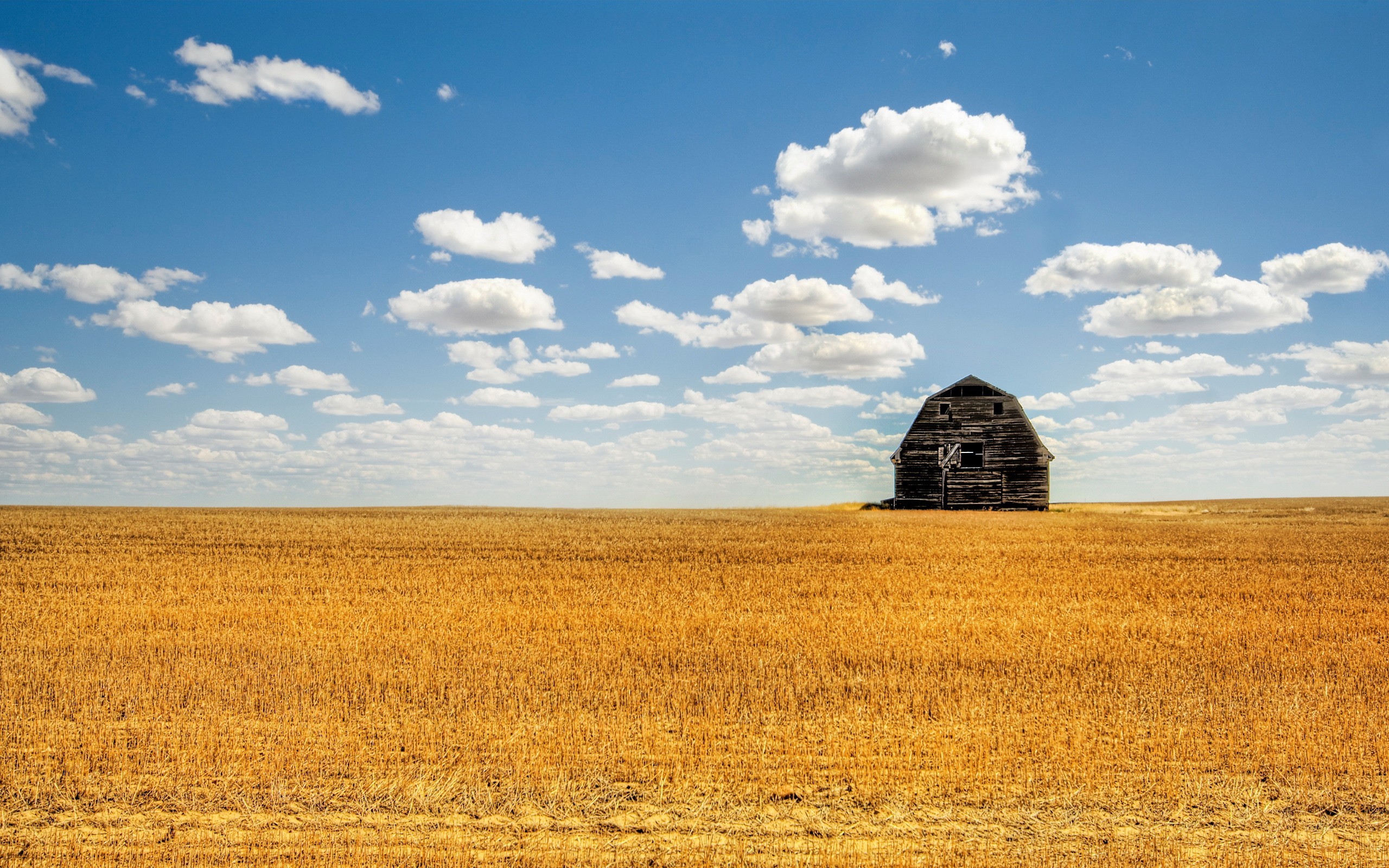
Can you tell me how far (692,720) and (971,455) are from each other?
41.8m

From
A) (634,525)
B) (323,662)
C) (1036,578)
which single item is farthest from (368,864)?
(634,525)

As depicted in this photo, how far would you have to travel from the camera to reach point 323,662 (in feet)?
39.5

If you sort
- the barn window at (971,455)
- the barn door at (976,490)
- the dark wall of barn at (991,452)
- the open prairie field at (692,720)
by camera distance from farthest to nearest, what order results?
the barn window at (971,455), the barn door at (976,490), the dark wall of barn at (991,452), the open prairie field at (692,720)

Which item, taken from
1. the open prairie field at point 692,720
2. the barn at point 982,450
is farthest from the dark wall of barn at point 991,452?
the open prairie field at point 692,720

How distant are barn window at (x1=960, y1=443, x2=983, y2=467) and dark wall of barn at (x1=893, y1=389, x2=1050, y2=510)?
207 millimetres

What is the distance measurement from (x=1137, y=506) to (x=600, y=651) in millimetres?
57604

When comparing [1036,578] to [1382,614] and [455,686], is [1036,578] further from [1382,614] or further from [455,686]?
[455,686]

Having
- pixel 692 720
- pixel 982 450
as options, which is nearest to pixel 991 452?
pixel 982 450

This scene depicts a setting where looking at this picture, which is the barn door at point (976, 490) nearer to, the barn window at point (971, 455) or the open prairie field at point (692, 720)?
the barn window at point (971, 455)

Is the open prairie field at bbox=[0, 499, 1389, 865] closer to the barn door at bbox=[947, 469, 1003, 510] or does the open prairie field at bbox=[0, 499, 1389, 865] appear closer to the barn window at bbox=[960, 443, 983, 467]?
the barn door at bbox=[947, 469, 1003, 510]

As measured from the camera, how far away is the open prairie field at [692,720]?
21.8 feet

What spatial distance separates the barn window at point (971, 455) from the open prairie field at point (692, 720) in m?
26.2

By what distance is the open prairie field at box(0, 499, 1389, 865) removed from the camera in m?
6.64

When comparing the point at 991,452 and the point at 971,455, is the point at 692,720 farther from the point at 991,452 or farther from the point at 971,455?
the point at 991,452
